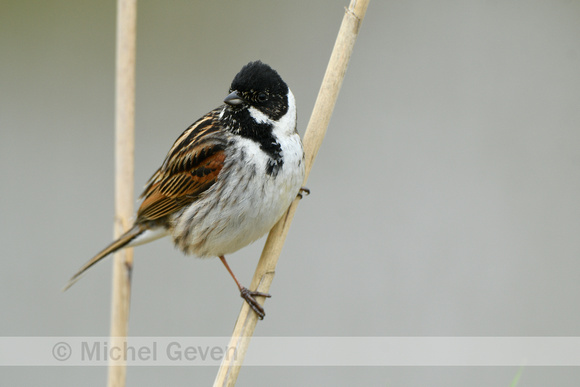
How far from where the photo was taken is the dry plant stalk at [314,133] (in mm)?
1823

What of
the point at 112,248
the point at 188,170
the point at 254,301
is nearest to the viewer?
the point at 254,301

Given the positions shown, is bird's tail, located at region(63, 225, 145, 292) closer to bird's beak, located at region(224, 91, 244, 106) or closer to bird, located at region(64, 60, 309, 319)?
bird, located at region(64, 60, 309, 319)

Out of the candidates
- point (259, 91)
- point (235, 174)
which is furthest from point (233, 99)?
point (235, 174)

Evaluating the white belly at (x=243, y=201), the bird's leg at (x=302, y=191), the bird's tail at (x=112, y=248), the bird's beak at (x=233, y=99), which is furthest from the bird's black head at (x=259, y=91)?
the bird's tail at (x=112, y=248)

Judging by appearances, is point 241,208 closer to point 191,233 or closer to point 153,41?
point 191,233

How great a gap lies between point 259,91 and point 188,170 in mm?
459

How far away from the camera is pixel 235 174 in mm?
2281

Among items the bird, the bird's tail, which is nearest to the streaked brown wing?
the bird

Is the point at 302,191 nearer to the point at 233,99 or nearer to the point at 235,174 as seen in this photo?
the point at 235,174

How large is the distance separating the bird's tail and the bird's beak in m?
0.54

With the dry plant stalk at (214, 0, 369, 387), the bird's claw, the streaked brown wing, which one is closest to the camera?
the dry plant stalk at (214, 0, 369, 387)

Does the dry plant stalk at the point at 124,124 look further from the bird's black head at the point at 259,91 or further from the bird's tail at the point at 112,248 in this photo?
the bird's black head at the point at 259,91

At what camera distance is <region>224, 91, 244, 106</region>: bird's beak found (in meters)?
2.14

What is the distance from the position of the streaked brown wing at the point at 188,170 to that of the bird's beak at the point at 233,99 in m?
0.20
